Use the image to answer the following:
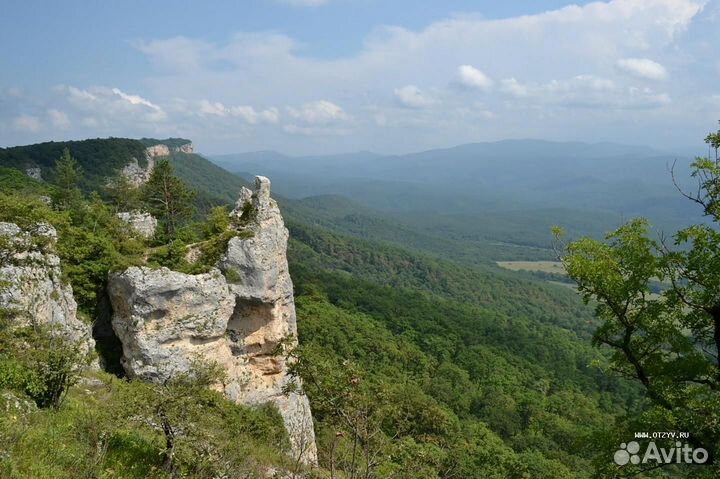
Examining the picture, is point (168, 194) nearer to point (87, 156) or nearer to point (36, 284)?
point (36, 284)

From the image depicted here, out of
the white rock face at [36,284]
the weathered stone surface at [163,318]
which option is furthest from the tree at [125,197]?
the weathered stone surface at [163,318]

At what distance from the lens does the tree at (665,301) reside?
1006cm

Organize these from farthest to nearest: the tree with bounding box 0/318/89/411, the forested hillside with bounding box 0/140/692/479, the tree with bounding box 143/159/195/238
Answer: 1. the tree with bounding box 143/159/195/238
2. the tree with bounding box 0/318/89/411
3. the forested hillside with bounding box 0/140/692/479

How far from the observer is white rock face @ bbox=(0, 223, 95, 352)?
51.4ft

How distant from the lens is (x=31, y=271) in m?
16.8

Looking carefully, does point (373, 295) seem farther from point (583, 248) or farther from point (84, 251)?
point (583, 248)

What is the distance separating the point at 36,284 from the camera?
55.1 ft

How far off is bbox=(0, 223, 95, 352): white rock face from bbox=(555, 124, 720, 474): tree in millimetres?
15042

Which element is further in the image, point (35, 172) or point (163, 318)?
point (35, 172)

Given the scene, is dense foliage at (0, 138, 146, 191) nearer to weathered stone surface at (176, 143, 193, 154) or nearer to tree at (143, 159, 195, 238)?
tree at (143, 159, 195, 238)

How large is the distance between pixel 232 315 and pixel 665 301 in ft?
56.6

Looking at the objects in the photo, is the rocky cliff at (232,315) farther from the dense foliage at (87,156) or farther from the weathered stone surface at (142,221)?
the dense foliage at (87,156)

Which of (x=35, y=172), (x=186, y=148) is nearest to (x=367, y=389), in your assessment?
(x=35, y=172)

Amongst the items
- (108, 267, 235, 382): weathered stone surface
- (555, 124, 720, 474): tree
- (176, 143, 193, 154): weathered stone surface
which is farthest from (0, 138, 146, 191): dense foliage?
(176, 143, 193, 154): weathered stone surface
